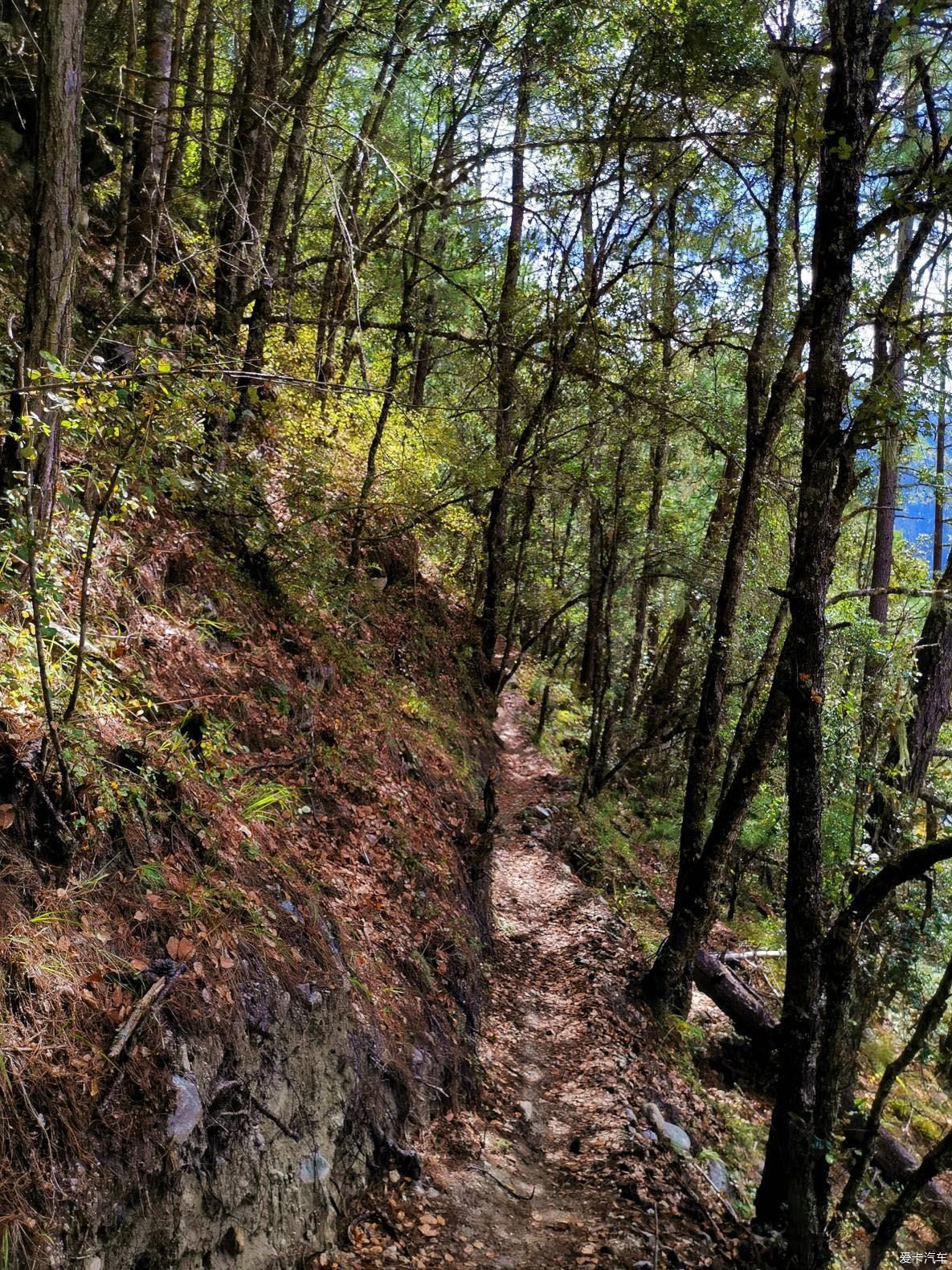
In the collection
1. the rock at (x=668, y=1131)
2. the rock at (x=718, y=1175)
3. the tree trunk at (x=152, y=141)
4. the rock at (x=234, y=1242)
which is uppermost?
the tree trunk at (x=152, y=141)

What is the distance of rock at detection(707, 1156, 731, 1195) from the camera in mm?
6207

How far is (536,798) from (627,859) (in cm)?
192

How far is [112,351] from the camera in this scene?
7.40m

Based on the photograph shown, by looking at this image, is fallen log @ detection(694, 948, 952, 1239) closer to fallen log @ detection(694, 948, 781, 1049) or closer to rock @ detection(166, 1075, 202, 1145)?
fallen log @ detection(694, 948, 781, 1049)

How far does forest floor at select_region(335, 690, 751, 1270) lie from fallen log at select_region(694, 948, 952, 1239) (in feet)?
3.38

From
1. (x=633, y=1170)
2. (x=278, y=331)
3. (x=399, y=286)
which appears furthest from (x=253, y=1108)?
(x=399, y=286)

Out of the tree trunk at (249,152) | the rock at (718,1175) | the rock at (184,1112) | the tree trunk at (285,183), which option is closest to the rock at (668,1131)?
the rock at (718,1175)

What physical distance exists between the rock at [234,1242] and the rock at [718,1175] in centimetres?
432

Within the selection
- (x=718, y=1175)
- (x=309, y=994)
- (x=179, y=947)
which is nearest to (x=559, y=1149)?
(x=718, y=1175)

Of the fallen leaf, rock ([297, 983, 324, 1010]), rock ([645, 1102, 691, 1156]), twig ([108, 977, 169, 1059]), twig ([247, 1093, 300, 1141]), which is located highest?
the fallen leaf

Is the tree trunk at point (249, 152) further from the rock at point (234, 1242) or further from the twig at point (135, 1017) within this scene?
the rock at point (234, 1242)

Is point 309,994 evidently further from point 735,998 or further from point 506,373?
point 506,373

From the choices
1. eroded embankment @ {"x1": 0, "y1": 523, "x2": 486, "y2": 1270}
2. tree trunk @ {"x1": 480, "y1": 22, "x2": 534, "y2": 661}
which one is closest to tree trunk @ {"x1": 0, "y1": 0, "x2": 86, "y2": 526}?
eroded embankment @ {"x1": 0, "y1": 523, "x2": 486, "y2": 1270}

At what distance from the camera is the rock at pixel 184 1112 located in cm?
324
